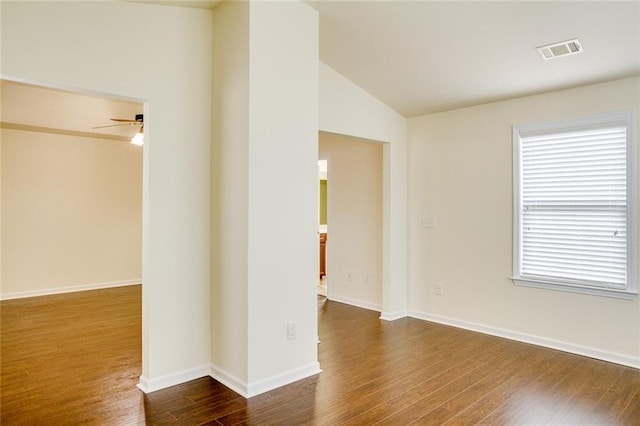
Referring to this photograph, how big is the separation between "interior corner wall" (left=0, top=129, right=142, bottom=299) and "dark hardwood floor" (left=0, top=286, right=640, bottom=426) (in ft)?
6.31

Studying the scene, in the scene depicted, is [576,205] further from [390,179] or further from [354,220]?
[354,220]

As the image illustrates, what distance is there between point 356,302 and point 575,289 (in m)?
2.66

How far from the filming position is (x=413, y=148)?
199 inches

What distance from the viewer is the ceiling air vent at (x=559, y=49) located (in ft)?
10.2

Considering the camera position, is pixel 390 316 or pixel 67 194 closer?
pixel 390 316

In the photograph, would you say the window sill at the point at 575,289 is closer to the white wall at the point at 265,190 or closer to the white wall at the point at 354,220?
the white wall at the point at 354,220

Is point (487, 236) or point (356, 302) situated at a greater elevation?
point (487, 236)

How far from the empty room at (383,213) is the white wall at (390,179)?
0.10 ft

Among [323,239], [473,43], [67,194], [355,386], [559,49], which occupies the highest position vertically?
[473,43]

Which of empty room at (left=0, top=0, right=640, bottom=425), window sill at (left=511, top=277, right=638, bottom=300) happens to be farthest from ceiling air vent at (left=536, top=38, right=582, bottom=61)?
window sill at (left=511, top=277, right=638, bottom=300)

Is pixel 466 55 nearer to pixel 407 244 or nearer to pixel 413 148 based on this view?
pixel 413 148

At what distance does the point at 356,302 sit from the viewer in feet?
18.3

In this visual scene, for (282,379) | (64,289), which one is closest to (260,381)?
(282,379)

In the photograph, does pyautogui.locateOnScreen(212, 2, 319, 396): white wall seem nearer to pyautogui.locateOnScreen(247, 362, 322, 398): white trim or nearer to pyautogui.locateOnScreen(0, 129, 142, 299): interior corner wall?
pyautogui.locateOnScreen(247, 362, 322, 398): white trim
